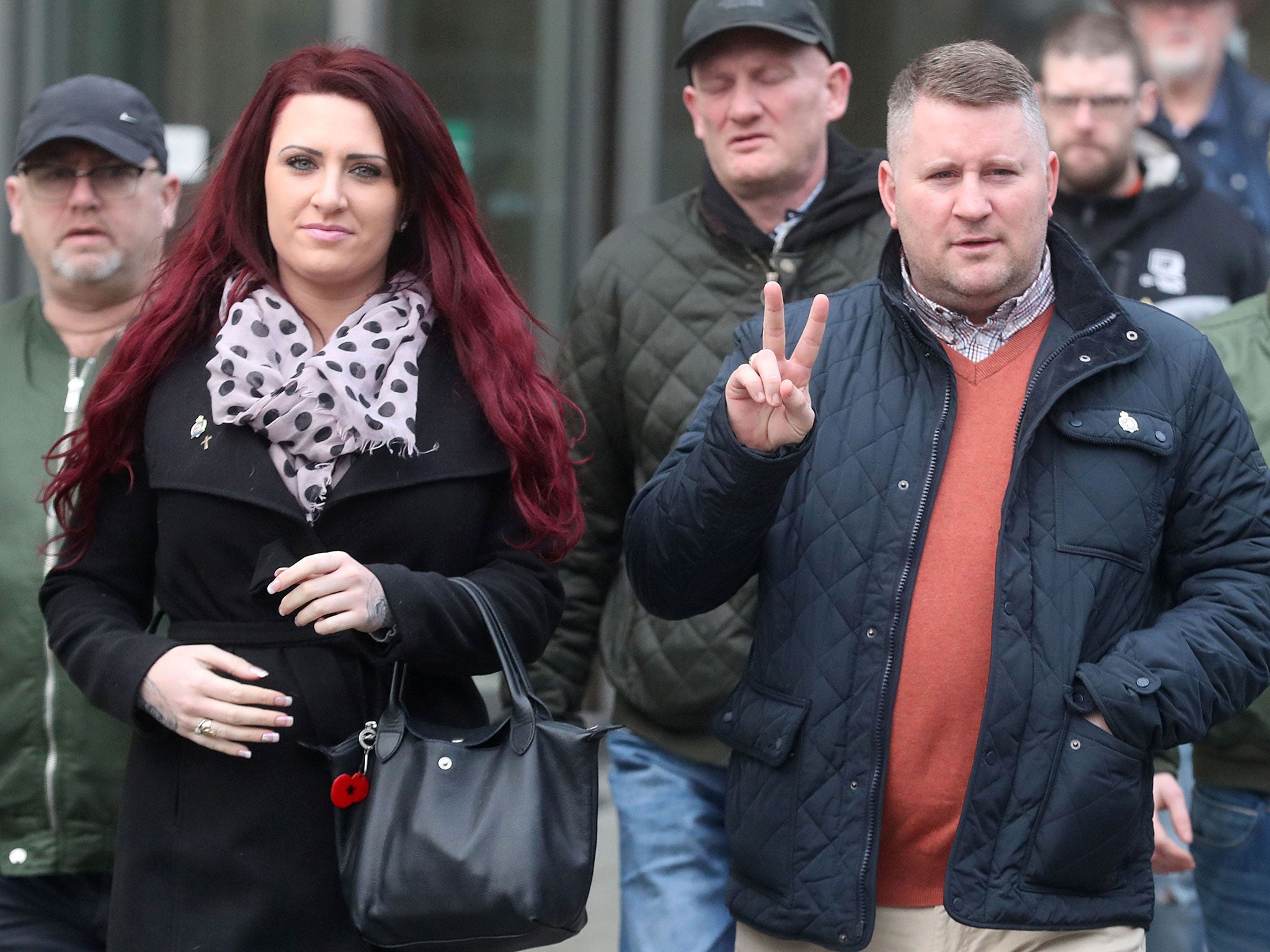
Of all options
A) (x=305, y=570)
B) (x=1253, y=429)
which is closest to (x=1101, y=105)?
(x=1253, y=429)

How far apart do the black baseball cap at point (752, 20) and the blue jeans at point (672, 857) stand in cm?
152

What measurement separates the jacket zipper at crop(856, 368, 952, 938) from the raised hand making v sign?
0.79 feet

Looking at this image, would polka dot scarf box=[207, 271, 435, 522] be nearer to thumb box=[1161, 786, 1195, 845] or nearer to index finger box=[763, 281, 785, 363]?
index finger box=[763, 281, 785, 363]

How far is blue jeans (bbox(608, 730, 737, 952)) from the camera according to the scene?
3.53 m

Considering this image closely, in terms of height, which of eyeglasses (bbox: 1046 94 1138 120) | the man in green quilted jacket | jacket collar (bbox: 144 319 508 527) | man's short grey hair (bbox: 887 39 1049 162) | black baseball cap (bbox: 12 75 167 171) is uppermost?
man's short grey hair (bbox: 887 39 1049 162)

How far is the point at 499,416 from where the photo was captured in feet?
9.52

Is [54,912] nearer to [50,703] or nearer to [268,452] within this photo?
[50,703]

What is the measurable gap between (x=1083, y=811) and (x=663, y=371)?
1.39 meters

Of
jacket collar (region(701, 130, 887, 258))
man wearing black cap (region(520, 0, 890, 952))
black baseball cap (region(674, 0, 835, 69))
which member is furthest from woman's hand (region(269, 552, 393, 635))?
black baseball cap (region(674, 0, 835, 69))

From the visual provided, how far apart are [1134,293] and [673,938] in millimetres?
2244

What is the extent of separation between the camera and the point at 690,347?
3672mm

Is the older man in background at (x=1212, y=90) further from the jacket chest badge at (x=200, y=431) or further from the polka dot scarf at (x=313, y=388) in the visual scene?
the jacket chest badge at (x=200, y=431)

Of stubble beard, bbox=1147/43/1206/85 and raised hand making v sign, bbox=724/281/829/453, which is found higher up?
stubble beard, bbox=1147/43/1206/85

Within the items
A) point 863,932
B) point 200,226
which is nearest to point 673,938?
point 863,932
